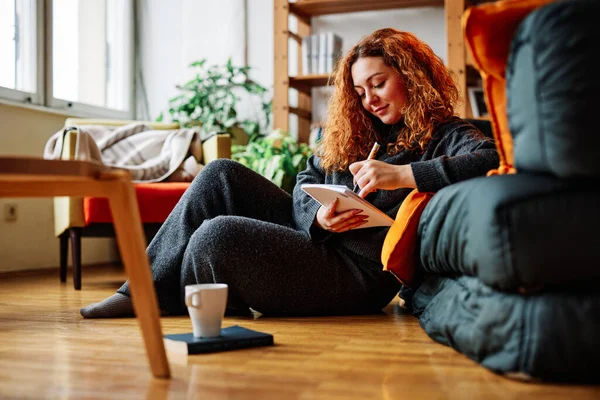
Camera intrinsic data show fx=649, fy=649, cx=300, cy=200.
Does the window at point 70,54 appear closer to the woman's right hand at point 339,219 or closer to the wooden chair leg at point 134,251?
the woman's right hand at point 339,219

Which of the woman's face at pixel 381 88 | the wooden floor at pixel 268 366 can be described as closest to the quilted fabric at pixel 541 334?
the wooden floor at pixel 268 366

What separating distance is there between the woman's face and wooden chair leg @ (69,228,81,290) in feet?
4.59

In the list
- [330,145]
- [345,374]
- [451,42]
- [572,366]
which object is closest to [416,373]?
[345,374]

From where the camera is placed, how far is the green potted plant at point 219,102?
3.85m

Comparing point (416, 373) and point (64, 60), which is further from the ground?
point (64, 60)

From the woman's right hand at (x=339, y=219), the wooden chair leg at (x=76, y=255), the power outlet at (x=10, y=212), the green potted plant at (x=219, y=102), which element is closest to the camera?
the woman's right hand at (x=339, y=219)

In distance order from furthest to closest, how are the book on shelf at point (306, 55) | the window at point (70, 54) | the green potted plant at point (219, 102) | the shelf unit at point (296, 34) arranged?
the green potted plant at point (219, 102)
the book on shelf at point (306, 55)
the shelf unit at point (296, 34)
the window at point (70, 54)

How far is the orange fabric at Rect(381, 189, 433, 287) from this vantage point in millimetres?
1449

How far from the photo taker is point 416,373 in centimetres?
107

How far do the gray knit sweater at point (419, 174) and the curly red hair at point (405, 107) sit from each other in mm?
30

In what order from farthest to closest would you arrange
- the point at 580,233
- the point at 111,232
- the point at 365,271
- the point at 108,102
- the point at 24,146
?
the point at 108,102
the point at 24,146
the point at 111,232
the point at 365,271
the point at 580,233

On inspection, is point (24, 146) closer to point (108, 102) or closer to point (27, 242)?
point (27, 242)

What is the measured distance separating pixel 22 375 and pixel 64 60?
2907 mm

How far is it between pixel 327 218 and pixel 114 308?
0.60 metres
